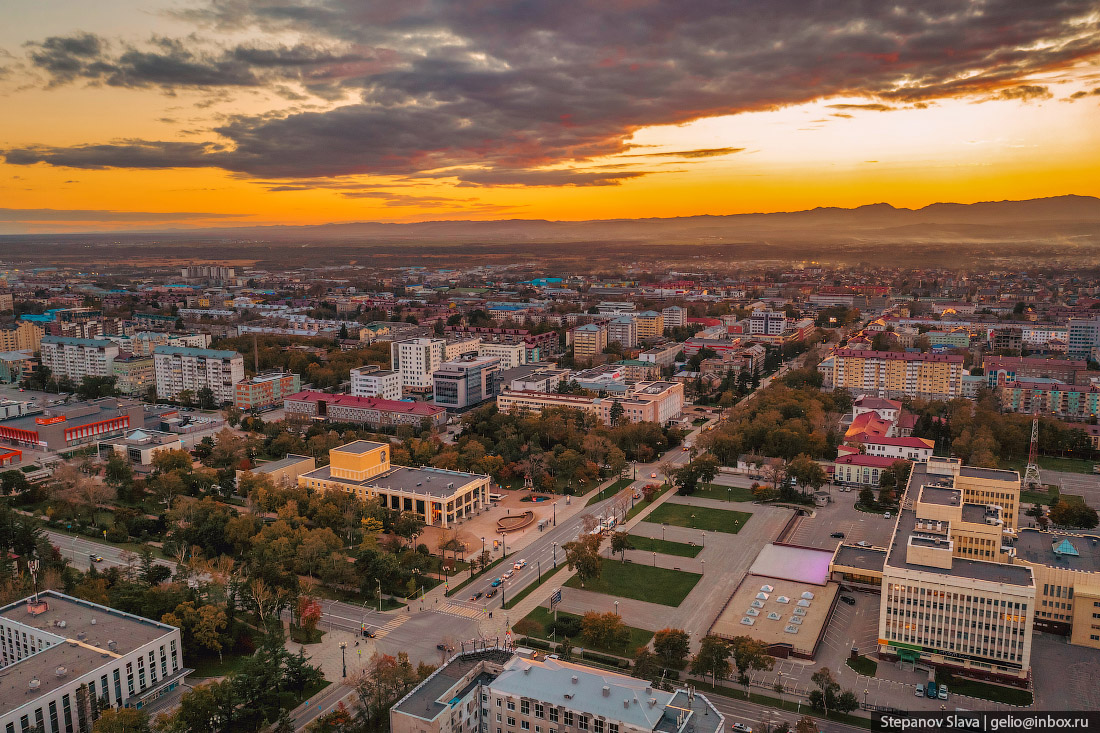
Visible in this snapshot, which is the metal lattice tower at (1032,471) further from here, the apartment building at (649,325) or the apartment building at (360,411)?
the apartment building at (649,325)

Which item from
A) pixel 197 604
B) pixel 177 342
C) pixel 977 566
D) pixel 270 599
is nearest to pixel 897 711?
pixel 977 566

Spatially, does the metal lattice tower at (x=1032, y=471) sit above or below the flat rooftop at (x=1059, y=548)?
below

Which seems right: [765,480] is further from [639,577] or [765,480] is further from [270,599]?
[270,599]

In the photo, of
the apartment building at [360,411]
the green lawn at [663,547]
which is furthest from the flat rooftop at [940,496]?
the apartment building at [360,411]

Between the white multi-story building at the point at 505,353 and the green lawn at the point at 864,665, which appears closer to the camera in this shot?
the green lawn at the point at 864,665

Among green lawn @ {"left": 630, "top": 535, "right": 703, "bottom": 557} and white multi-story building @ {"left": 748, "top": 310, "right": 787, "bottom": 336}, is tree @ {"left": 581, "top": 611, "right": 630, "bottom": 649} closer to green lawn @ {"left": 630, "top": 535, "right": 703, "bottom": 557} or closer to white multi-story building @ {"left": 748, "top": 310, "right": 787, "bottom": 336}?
green lawn @ {"left": 630, "top": 535, "right": 703, "bottom": 557}

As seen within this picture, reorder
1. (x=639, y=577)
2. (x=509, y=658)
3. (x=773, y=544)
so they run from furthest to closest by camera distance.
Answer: (x=773, y=544)
(x=639, y=577)
(x=509, y=658)

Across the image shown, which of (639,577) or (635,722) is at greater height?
(635,722)

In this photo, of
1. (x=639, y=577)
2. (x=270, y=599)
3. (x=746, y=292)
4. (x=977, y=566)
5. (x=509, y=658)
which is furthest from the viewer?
(x=746, y=292)

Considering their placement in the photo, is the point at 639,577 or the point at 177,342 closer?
the point at 639,577
